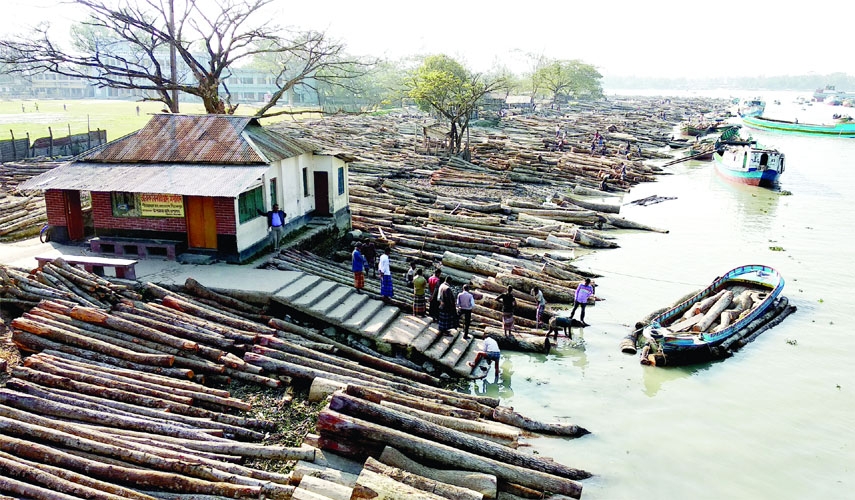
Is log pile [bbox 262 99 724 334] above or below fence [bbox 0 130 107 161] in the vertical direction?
below

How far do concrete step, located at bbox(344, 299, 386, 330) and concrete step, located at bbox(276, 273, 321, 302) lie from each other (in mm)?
1378

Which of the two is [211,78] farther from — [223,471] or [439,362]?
[223,471]

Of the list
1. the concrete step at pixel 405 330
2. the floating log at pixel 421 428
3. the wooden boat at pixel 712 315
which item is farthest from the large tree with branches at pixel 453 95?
the floating log at pixel 421 428

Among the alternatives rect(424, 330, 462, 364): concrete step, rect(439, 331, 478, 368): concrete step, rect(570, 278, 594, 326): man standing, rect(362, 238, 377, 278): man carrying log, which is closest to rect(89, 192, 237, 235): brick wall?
rect(362, 238, 377, 278): man carrying log

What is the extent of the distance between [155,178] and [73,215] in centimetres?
332

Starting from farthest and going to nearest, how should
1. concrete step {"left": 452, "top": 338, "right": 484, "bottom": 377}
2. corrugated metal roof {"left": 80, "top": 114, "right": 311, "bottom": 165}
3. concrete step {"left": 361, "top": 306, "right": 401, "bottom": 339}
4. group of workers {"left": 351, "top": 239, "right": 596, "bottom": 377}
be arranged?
corrugated metal roof {"left": 80, "top": 114, "right": 311, "bottom": 165}, group of workers {"left": 351, "top": 239, "right": 596, "bottom": 377}, concrete step {"left": 361, "top": 306, "right": 401, "bottom": 339}, concrete step {"left": 452, "top": 338, "right": 484, "bottom": 377}

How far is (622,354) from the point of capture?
15992 millimetres

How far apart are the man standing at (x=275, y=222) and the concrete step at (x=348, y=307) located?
3.75 m

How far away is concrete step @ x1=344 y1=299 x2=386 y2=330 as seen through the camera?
14.1 meters

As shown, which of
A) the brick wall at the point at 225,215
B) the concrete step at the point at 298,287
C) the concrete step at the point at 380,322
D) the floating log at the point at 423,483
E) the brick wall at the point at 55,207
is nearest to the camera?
the floating log at the point at 423,483

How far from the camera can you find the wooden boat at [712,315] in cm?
1535

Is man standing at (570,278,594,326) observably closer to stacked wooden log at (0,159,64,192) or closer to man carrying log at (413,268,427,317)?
man carrying log at (413,268,427,317)

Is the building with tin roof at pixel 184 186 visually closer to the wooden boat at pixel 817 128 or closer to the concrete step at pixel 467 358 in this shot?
the concrete step at pixel 467 358

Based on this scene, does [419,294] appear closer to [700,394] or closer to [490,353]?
[490,353]
